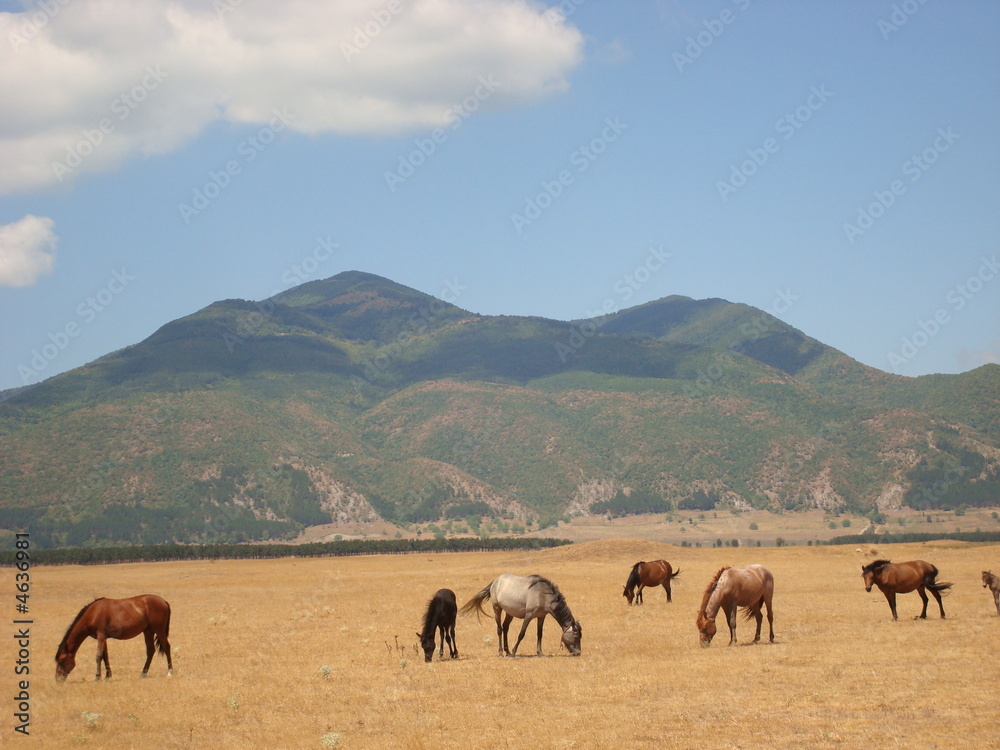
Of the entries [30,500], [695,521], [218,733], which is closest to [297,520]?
[30,500]

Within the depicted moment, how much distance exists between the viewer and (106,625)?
20.4 metres

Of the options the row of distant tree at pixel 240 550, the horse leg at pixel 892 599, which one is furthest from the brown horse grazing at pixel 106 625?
the row of distant tree at pixel 240 550

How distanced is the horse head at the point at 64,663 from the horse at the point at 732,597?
15.1 meters

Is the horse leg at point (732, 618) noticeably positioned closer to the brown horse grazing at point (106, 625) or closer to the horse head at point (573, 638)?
the horse head at point (573, 638)

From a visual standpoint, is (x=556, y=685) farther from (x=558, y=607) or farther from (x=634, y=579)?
(x=634, y=579)

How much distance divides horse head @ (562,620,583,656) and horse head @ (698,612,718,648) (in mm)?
3193

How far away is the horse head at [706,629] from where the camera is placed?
22.9 meters

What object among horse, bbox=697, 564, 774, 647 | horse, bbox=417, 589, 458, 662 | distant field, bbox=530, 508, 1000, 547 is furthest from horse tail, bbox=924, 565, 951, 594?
distant field, bbox=530, 508, 1000, 547

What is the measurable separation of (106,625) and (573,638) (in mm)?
11077

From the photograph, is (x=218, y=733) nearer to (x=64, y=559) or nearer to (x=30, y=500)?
(x=64, y=559)

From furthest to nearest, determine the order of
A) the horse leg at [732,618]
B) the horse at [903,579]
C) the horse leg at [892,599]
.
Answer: the horse at [903,579] → the horse leg at [892,599] → the horse leg at [732,618]

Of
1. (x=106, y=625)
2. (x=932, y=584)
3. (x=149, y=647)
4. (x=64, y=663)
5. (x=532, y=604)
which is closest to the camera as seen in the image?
(x=64, y=663)

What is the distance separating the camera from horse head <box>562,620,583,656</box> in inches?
890

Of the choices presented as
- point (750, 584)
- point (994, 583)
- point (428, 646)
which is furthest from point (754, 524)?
Answer: point (428, 646)
